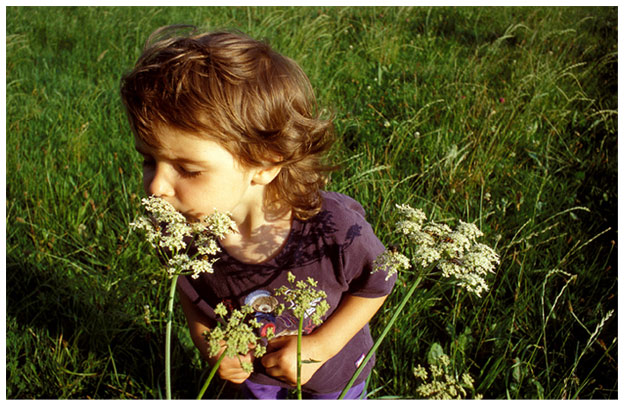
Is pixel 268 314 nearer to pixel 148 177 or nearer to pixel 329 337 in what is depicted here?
pixel 329 337

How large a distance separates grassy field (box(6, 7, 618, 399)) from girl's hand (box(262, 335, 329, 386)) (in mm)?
426

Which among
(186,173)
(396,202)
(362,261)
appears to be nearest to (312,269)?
(362,261)

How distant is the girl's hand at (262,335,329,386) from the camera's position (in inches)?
59.7

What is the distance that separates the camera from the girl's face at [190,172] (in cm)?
144

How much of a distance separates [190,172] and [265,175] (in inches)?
11.7

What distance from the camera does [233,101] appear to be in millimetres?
1499

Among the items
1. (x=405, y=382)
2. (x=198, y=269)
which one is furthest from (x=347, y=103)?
(x=198, y=269)

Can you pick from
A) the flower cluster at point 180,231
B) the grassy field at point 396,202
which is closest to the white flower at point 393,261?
the flower cluster at point 180,231

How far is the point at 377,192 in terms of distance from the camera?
8.82 feet

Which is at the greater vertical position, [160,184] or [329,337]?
[160,184]

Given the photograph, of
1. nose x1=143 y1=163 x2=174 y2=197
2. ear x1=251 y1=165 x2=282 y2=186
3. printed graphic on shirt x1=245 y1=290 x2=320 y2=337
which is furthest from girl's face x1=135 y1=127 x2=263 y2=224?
printed graphic on shirt x1=245 y1=290 x2=320 y2=337

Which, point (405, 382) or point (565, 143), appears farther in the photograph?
point (565, 143)
